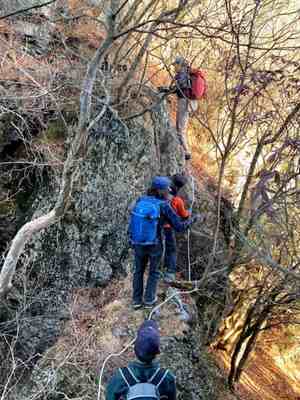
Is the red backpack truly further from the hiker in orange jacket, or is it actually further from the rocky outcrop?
the rocky outcrop

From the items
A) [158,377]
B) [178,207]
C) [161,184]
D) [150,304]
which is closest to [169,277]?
[150,304]

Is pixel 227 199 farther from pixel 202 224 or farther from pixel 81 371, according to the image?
pixel 81 371

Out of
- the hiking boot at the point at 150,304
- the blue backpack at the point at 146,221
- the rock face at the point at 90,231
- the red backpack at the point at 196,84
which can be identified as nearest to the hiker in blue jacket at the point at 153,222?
the blue backpack at the point at 146,221

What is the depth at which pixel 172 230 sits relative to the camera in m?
6.78

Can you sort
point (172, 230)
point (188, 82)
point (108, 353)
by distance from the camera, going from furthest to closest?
point (188, 82), point (172, 230), point (108, 353)

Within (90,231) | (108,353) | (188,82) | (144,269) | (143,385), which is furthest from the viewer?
(90,231)

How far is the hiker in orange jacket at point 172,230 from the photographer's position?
631 centimetres

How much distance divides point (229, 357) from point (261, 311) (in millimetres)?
2664

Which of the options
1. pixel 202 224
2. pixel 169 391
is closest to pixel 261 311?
pixel 202 224

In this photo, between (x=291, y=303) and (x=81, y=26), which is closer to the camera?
(x=291, y=303)

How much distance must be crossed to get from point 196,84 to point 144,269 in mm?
3772

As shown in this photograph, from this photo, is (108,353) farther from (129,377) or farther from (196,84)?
(196,84)

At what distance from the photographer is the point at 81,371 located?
6.01 m

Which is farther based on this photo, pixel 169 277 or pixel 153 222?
pixel 169 277
